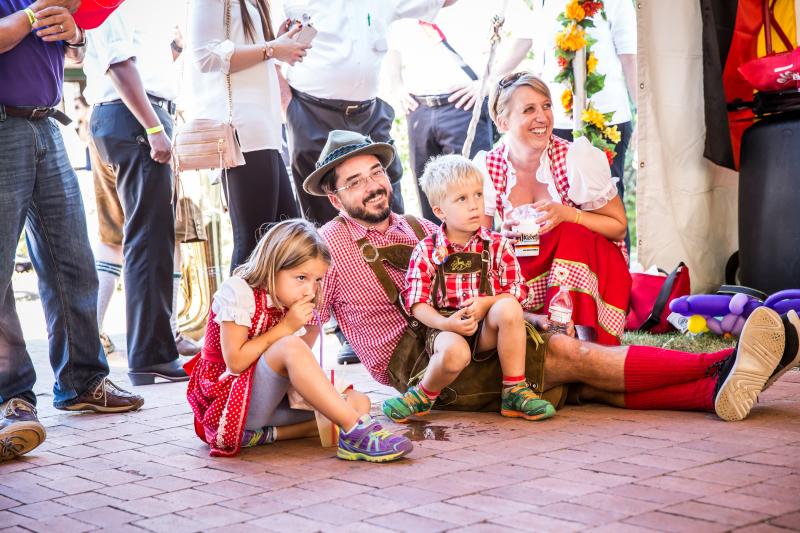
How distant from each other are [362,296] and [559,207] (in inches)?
Result: 35.1

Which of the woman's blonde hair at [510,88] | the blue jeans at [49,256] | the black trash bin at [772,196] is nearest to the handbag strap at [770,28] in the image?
the black trash bin at [772,196]

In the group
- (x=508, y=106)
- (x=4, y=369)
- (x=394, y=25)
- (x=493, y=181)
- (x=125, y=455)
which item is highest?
(x=394, y=25)

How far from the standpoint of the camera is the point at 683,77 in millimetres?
5652

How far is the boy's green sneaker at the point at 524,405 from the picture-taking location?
11.1ft

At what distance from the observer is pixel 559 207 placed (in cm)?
398

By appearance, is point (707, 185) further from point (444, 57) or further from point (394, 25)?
point (394, 25)

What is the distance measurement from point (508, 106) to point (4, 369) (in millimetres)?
2252


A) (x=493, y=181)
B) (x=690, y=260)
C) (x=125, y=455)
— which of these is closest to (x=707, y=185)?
(x=690, y=260)

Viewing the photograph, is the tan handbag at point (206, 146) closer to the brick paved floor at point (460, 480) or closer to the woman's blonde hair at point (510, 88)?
the woman's blonde hair at point (510, 88)

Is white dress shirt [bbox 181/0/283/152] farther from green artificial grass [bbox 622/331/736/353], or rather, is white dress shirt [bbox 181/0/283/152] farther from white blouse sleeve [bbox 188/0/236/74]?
green artificial grass [bbox 622/331/736/353]

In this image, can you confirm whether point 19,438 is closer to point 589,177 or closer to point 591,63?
point 589,177

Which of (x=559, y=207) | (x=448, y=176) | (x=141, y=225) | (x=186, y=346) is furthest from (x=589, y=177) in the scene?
(x=186, y=346)

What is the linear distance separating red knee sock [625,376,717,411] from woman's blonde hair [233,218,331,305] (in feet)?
4.00

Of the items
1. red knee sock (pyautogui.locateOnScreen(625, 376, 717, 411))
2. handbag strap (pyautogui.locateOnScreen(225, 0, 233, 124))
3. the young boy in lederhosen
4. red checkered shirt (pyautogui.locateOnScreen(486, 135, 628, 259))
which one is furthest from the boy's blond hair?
handbag strap (pyautogui.locateOnScreen(225, 0, 233, 124))
